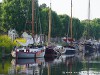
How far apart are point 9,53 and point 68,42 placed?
29267 mm

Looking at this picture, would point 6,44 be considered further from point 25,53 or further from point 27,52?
point 27,52

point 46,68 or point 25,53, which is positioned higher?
point 25,53

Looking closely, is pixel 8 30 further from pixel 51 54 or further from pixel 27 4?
pixel 51 54

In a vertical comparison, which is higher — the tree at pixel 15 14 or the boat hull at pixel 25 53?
the tree at pixel 15 14

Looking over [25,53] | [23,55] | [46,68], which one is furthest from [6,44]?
[46,68]

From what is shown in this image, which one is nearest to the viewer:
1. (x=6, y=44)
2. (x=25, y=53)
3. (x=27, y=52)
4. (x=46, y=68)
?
(x=46, y=68)

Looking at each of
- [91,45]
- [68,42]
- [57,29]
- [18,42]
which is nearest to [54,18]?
[57,29]

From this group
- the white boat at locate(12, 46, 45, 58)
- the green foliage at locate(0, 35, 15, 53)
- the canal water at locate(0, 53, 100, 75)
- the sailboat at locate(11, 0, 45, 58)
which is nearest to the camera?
the canal water at locate(0, 53, 100, 75)

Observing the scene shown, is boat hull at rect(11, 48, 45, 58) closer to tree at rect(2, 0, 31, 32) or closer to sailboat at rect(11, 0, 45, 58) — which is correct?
sailboat at rect(11, 0, 45, 58)

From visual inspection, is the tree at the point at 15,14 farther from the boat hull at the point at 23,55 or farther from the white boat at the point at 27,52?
the boat hull at the point at 23,55

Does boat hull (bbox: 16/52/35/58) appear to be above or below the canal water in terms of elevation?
above

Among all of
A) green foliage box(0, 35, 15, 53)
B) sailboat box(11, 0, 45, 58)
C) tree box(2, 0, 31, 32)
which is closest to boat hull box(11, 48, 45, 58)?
sailboat box(11, 0, 45, 58)

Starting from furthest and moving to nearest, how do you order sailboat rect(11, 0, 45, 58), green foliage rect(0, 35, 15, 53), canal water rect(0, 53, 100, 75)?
green foliage rect(0, 35, 15, 53), sailboat rect(11, 0, 45, 58), canal water rect(0, 53, 100, 75)

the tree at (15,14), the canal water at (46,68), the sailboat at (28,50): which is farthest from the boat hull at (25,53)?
the tree at (15,14)
